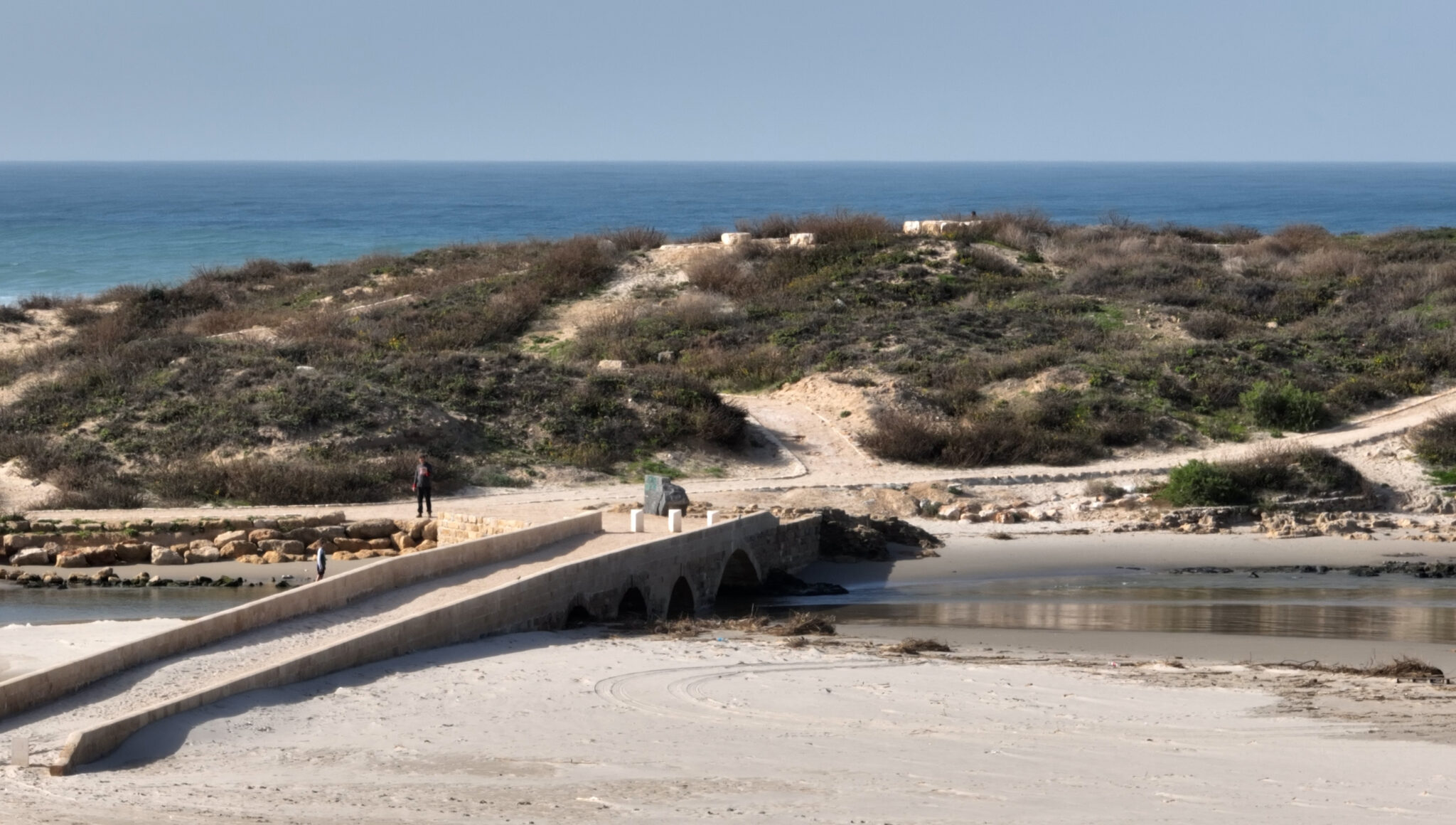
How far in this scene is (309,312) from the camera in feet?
143

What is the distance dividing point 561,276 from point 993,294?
464 inches

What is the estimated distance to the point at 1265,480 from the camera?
94.5 feet

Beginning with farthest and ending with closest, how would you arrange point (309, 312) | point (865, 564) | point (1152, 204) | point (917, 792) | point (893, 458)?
1. point (1152, 204)
2. point (309, 312)
3. point (893, 458)
4. point (865, 564)
5. point (917, 792)

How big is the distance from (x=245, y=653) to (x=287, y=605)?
55.8 inches

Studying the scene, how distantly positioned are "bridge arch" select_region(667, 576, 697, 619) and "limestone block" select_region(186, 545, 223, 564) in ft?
23.1

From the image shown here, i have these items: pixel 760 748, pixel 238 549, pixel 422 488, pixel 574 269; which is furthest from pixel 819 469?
pixel 760 748

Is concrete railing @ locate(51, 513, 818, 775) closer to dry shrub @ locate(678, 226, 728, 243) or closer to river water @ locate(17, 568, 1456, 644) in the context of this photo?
river water @ locate(17, 568, 1456, 644)

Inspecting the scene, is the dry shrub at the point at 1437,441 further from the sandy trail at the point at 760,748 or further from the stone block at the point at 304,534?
the stone block at the point at 304,534

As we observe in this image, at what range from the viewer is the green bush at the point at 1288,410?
109ft

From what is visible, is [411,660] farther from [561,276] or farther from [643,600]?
[561,276]

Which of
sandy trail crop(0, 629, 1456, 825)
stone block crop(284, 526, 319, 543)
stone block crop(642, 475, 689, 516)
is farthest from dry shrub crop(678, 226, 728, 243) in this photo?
sandy trail crop(0, 629, 1456, 825)

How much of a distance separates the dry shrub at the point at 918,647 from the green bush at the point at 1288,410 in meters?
17.2

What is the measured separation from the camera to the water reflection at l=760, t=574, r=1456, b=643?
804 inches

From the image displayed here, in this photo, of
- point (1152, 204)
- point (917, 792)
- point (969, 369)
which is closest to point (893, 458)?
point (969, 369)
